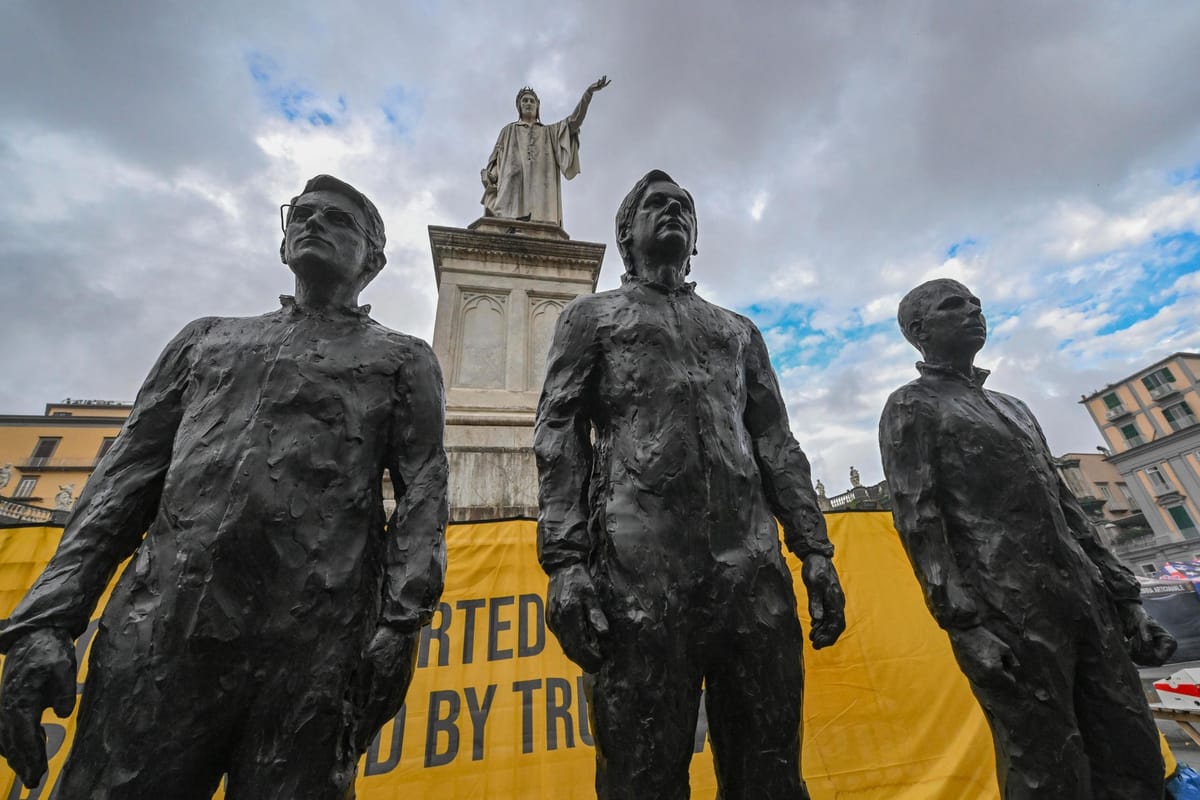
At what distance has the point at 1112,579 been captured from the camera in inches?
105

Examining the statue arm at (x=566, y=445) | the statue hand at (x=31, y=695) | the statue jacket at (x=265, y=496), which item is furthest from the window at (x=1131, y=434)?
the statue hand at (x=31, y=695)

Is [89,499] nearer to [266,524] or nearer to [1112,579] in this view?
[266,524]

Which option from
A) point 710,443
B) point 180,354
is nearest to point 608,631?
point 710,443

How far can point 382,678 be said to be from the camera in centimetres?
158

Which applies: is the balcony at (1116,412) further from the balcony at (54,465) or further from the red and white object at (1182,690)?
the balcony at (54,465)

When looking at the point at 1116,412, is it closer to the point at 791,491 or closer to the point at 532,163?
the point at 532,163

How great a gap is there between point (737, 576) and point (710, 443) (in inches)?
18.5

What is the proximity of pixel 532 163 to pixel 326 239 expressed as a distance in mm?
7794

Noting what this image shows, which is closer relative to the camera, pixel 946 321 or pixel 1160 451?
pixel 946 321

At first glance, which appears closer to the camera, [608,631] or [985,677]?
[608,631]

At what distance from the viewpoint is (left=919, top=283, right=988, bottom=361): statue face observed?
9.93 ft

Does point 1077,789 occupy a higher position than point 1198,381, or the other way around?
point 1198,381

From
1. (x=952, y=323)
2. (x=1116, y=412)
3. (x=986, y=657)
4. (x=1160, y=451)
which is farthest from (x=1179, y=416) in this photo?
(x=986, y=657)

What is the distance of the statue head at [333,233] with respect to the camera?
2.19 metres
